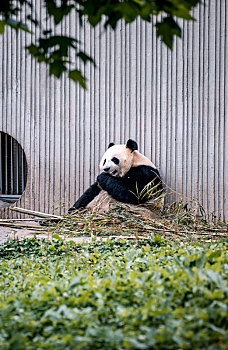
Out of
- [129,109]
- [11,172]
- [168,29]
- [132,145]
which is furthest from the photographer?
[11,172]

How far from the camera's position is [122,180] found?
16.8ft

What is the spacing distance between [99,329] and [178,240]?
2214 millimetres

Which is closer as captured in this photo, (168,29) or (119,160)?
(168,29)

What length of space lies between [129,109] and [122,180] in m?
1.40

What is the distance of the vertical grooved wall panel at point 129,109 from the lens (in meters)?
5.70

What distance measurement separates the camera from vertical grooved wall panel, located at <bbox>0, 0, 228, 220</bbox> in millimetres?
5699

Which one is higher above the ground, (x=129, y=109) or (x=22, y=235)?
(x=129, y=109)

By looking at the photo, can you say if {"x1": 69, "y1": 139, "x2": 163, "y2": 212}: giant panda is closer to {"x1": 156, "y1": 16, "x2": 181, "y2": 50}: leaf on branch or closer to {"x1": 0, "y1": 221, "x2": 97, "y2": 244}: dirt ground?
{"x1": 0, "y1": 221, "x2": 97, "y2": 244}: dirt ground

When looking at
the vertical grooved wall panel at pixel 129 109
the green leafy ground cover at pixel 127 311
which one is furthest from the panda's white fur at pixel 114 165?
the green leafy ground cover at pixel 127 311

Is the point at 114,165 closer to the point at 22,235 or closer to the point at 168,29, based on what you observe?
the point at 22,235

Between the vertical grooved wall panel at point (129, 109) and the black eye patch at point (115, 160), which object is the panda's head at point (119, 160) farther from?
the vertical grooved wall panel at point (129, 109)

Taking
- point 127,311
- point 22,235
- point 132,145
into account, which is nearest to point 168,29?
point 127,311

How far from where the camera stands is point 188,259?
7.25ft

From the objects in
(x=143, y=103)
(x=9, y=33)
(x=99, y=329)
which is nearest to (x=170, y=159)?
(x=143, y=103)
